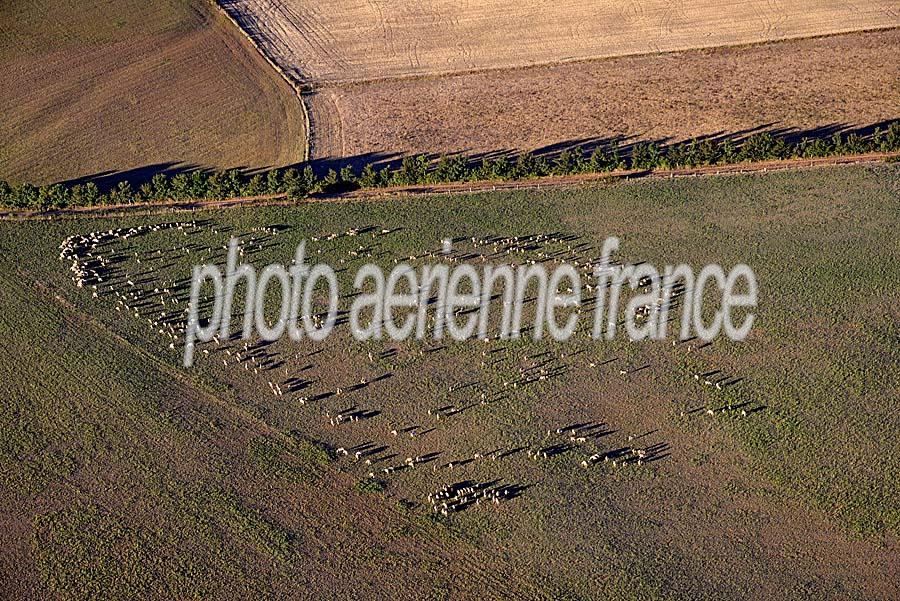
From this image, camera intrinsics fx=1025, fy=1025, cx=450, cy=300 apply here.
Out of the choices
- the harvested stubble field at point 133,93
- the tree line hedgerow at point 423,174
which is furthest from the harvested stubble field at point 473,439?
the harvested stubble field at point 133,93

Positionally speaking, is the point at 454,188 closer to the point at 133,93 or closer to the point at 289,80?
the point at 289,80

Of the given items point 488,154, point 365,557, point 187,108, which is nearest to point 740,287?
point 488,154

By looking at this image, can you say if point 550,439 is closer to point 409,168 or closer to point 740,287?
point 740,287

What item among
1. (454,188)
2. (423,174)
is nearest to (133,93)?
(423,174)

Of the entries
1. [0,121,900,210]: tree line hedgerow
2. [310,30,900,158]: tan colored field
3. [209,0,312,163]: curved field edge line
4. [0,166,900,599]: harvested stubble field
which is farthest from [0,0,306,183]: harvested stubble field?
[0,166,900,599]: harvested stubble field

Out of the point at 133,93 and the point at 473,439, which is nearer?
the point at 473,439

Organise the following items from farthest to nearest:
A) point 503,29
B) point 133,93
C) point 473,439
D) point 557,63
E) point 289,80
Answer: point 503,29
point 557,63
point 289,80
point 133,93
point 473,439

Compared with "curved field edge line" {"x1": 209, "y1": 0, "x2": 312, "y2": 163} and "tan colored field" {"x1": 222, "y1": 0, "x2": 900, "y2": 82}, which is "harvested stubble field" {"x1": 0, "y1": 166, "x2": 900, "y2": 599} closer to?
"curved field edge line" {"x1": 209, "y1": 0, "x2": 312, "y2": 163}
